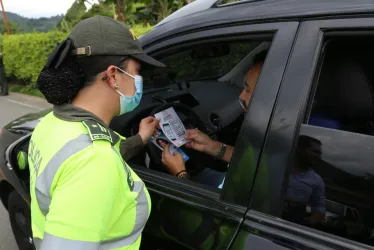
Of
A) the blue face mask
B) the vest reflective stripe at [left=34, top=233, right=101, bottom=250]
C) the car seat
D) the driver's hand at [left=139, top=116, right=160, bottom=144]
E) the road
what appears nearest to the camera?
the vest reflective stripe at [left=34, top=233, right=101, bottom=250]

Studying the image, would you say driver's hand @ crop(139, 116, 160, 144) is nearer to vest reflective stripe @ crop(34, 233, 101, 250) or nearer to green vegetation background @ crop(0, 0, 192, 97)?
vest reflective stripe @ crop(34, 233, 101, 250)

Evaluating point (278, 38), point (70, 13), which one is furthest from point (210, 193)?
point (70, 13)

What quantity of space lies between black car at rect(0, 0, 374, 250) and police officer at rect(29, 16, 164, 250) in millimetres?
268

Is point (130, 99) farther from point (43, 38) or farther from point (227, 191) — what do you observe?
point (43, 38)

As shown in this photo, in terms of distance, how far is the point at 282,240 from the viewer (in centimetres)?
110

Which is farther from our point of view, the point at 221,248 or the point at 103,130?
the point at 221,248

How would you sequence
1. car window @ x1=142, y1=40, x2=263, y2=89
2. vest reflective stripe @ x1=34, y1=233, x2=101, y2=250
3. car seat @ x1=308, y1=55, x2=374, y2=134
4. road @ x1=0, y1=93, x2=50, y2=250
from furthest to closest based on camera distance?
road @ x1=0, y1=93, x2=50, y2=250 < car window @ x1=142, y1=40, x2=263, y2=89 < car seat @ x1=308, y1=55, x2=374, y2=134 < vest reflective stripe @ x1=34, y1=233, x2=101, y2=250

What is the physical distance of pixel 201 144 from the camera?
6.89 feet

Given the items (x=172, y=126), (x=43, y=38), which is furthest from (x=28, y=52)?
(x=172, y=126)

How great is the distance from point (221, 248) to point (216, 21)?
2.76 feet

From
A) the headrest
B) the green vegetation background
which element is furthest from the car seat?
the green vegetation background

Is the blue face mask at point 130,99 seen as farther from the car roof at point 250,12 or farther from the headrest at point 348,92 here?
the headrest at point 348,92

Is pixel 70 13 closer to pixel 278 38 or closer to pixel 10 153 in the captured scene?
pixel 10 153

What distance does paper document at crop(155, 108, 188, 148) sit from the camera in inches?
79.9
